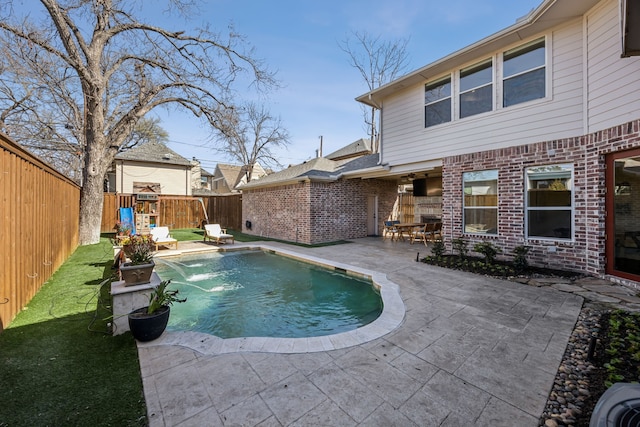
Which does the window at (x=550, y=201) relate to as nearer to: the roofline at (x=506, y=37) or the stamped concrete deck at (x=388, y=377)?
the stamped concrete deck at (x=388, y=377)

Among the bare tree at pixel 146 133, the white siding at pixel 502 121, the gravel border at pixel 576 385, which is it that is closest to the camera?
the gravel border at pixel 576 385

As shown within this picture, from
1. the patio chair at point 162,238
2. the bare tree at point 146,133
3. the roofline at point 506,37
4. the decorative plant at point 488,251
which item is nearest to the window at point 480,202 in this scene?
the decorative plant at point 488,251

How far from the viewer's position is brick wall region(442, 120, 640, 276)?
17.1ft

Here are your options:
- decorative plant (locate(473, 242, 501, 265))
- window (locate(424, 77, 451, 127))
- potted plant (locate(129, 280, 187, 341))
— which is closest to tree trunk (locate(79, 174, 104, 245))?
potted plant (locate(129, 280, 187, 341))

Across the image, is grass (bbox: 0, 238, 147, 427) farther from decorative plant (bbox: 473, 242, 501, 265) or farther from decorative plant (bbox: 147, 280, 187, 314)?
decorative plant (bbox: 473, 242, 501, 265)

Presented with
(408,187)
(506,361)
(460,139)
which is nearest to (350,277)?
(506,361)

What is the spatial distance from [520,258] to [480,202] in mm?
1803

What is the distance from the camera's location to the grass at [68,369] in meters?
1.96

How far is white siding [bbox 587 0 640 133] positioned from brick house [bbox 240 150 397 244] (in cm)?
568

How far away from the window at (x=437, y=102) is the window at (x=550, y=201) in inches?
108

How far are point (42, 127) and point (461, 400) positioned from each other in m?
18.8

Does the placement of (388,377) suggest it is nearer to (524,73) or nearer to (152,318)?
(152,318)

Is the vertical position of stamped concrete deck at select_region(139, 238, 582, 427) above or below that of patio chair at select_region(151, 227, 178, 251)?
below

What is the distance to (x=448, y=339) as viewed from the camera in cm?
316
